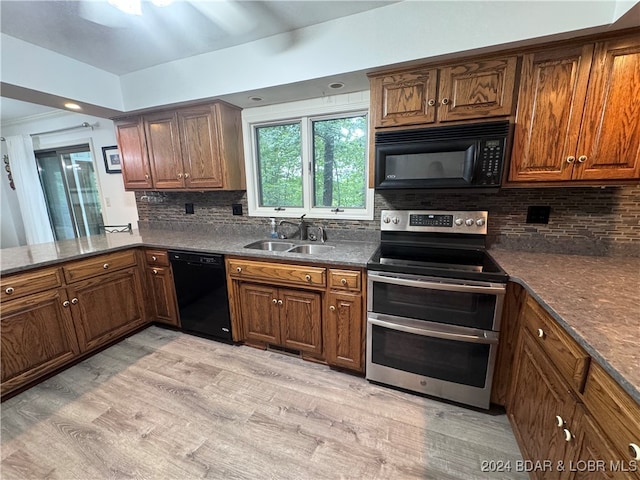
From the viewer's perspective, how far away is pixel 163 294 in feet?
8.11

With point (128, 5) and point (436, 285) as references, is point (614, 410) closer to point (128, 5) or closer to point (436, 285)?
point (436, 285)

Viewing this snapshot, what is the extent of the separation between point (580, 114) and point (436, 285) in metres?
1.19

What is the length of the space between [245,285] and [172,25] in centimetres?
184

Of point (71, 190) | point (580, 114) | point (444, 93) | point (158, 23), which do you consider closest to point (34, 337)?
point (158, 23)

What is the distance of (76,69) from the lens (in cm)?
216

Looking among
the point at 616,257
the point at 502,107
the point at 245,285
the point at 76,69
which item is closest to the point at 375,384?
the point at 245,285

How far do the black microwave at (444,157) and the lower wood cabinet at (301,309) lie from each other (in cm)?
71

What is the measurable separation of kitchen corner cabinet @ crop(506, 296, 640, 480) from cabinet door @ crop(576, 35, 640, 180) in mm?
871

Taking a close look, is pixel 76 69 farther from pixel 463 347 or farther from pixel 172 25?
pixel 463 347

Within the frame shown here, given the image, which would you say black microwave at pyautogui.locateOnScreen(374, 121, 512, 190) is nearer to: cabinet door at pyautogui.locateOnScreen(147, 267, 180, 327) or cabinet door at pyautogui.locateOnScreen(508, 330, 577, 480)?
cabinet door at pyautogui.locateOnScreen(508, 330, 577, 480)

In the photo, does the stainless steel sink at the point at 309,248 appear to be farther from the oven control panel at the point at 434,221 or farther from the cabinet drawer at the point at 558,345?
the cabinet drawer at the point at 558,345

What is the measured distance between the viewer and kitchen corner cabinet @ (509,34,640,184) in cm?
132

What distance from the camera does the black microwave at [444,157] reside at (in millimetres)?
1506

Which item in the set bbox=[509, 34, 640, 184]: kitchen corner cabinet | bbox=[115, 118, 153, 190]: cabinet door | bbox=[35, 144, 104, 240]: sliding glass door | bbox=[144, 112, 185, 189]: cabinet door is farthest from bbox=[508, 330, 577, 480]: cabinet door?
bbox=[35, 144, 104, 240]: sliding glass door
